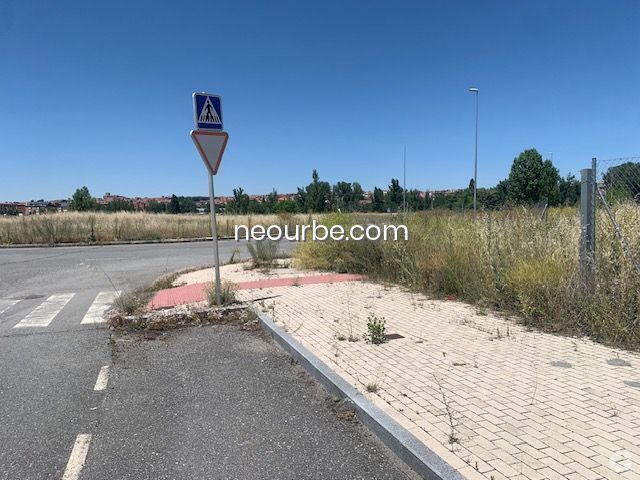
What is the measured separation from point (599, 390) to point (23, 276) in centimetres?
1405

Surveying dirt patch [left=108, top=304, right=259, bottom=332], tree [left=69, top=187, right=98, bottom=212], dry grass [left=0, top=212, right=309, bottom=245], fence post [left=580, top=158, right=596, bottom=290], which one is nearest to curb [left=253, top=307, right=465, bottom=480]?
dirt patch [left=108, top=304, right=259, bottom=332]

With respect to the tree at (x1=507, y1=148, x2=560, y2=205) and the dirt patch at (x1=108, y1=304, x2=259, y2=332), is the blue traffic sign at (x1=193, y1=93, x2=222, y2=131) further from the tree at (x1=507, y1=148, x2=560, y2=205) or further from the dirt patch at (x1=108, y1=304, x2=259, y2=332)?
the tree at (x1=507, y1=148, x2=560, y2=205)

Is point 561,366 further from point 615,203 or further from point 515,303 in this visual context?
point 615,203

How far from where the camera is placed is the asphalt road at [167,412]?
10.5ft

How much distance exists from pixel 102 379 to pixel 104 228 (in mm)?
25504

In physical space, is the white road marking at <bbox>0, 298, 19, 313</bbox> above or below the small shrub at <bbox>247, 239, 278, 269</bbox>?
below

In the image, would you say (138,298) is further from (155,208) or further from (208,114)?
(155,208)

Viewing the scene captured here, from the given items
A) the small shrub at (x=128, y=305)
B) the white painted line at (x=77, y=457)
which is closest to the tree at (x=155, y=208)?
the small shrub at (x=128, y=305)

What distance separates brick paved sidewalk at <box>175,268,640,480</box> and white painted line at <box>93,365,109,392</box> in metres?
2.19

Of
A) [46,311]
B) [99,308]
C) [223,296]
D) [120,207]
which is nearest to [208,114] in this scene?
[223,296]

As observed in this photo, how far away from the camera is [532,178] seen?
169 feet

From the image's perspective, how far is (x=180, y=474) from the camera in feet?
10.1

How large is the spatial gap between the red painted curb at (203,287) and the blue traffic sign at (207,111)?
312 cm

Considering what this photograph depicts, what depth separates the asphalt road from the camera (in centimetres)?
319
